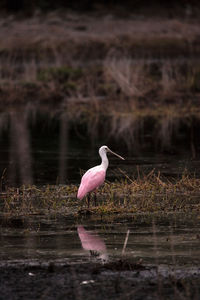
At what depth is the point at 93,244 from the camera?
33.2 ft

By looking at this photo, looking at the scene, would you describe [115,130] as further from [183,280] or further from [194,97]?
[183,280]

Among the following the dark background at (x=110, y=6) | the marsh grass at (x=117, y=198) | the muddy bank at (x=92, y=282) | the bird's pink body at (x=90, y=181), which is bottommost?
the muddy bank at (x=92, y=282)

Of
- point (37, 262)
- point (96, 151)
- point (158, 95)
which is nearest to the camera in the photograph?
point (37, 262)

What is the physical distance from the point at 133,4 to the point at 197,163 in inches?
1173

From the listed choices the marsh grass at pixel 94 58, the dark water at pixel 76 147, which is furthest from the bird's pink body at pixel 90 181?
the marsh grass at pixel 94 58

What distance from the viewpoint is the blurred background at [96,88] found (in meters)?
17.8

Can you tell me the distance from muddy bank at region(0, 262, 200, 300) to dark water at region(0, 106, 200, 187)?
5572 millimetres

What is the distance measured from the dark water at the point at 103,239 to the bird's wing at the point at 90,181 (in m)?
0.57

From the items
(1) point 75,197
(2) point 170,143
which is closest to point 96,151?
(2) point 170,143

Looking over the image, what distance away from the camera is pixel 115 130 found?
22453mm

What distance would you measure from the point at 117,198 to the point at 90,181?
2.41 feet

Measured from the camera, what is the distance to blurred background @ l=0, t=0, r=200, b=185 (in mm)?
17812

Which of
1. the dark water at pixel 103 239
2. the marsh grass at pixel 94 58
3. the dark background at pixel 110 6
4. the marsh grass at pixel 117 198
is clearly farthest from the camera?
the dark background at pixel 110 6

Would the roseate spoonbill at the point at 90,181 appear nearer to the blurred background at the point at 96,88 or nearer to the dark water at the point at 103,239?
the dark water at the point at 103,239
